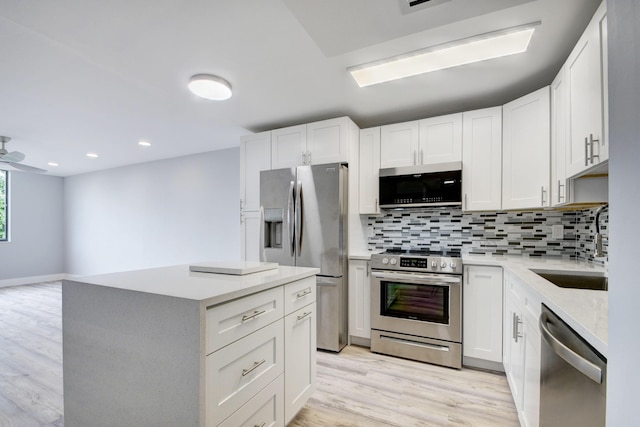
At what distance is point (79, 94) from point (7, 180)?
5408 millimetres

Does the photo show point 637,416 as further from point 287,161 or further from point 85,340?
point 287,161

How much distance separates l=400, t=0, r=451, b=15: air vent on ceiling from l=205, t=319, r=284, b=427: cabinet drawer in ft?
5.48

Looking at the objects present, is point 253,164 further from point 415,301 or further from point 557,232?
point 557,232

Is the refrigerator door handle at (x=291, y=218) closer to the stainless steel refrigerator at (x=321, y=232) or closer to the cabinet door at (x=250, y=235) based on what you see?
the stainless steel refrigerator at (x=321, y=232)

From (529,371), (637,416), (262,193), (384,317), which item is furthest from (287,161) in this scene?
(637,416)

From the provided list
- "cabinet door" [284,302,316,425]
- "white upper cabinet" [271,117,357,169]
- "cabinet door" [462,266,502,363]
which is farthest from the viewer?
"white upper cabinet" [271,117,357,169]

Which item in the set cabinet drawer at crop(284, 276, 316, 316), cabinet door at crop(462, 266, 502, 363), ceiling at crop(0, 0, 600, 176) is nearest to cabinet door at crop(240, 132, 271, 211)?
ceiling at crop(0, 0, 600, 176)

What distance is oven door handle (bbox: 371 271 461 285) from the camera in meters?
2.47

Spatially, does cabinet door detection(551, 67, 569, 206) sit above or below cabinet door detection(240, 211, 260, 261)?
above

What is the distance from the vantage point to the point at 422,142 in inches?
112

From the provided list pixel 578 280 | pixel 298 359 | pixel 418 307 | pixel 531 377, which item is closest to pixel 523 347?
pixel 531 377

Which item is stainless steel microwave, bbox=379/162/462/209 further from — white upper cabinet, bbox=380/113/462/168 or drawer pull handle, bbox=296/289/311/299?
drawer pull handle, bbox=296/289/311/299

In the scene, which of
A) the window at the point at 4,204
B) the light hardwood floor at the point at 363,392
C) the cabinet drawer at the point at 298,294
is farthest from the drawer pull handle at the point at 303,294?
the window at the point at 4,204

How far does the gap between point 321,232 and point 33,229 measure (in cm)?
713
